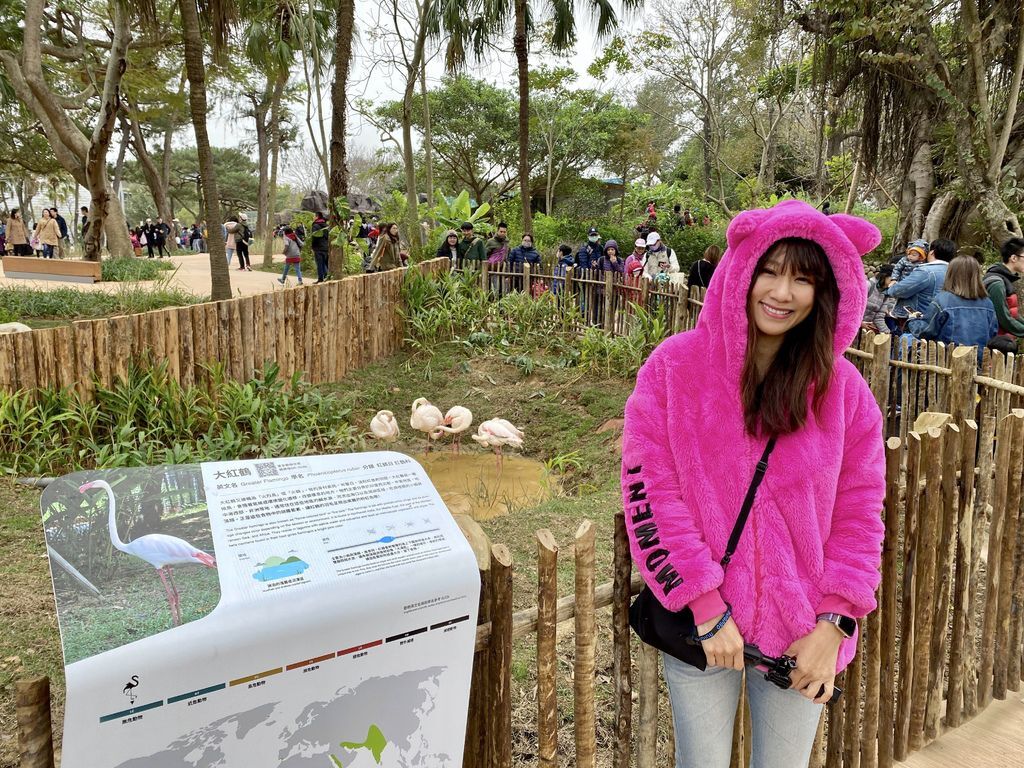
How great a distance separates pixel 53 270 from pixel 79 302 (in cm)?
381

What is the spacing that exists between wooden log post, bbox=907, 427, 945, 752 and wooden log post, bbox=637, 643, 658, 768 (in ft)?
3.35

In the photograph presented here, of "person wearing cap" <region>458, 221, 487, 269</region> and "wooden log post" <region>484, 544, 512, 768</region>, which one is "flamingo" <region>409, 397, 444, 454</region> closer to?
"wooden log post" <region>484, 544, 512, 768</region>

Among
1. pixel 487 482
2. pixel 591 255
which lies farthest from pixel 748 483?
pixel 591 255

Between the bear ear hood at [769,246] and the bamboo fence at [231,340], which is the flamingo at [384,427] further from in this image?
the bear ear hood at [769,246]

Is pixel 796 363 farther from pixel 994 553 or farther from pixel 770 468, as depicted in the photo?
pixel 994 553

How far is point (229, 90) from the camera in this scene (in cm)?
2741

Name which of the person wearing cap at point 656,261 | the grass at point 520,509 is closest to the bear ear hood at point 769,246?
the grass at point 520,509

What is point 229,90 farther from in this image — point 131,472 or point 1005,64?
point 131,472

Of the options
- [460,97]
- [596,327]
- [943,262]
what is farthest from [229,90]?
[943,262]

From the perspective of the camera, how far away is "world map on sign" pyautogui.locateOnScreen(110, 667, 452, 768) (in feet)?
3.60

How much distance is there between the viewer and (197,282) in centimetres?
1316

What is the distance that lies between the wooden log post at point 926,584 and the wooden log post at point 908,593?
2cm

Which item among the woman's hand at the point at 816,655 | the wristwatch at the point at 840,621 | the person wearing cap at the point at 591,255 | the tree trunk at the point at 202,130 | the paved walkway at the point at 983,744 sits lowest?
the paved walkway at the point at 983,744

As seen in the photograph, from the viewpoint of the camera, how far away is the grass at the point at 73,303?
25.6 ft
